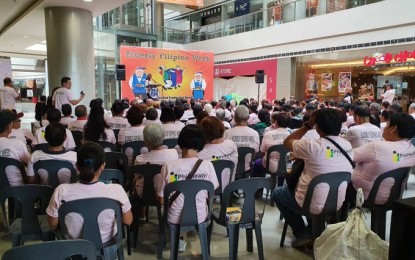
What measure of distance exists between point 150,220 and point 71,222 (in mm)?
1704

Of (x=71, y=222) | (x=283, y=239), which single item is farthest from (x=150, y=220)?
(x=71, y=222)

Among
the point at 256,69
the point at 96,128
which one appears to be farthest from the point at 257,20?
the point at 96,128

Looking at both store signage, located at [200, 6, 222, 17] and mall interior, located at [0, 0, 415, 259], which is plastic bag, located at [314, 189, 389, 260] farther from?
store signage, located at [200, 6, 222, 17]

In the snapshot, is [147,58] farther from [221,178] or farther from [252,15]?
[221,178]

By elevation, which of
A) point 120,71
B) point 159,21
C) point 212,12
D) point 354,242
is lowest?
point 354,242

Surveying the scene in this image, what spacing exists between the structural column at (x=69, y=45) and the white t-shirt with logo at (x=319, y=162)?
672cm

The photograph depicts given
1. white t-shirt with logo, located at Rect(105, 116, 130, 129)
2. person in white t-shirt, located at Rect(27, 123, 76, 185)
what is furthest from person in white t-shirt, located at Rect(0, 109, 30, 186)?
white t-shirt with logo, located at Rect(105, 116, 130, 129)

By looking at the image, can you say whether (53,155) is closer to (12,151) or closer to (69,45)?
(12,151)

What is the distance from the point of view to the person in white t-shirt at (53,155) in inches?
112

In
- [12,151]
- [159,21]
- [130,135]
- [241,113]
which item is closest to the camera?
[12,151]

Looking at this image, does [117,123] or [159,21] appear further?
[159,21]

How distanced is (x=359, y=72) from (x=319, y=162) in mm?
12564

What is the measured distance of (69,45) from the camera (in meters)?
7.91

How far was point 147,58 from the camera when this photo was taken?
40.9 ft
